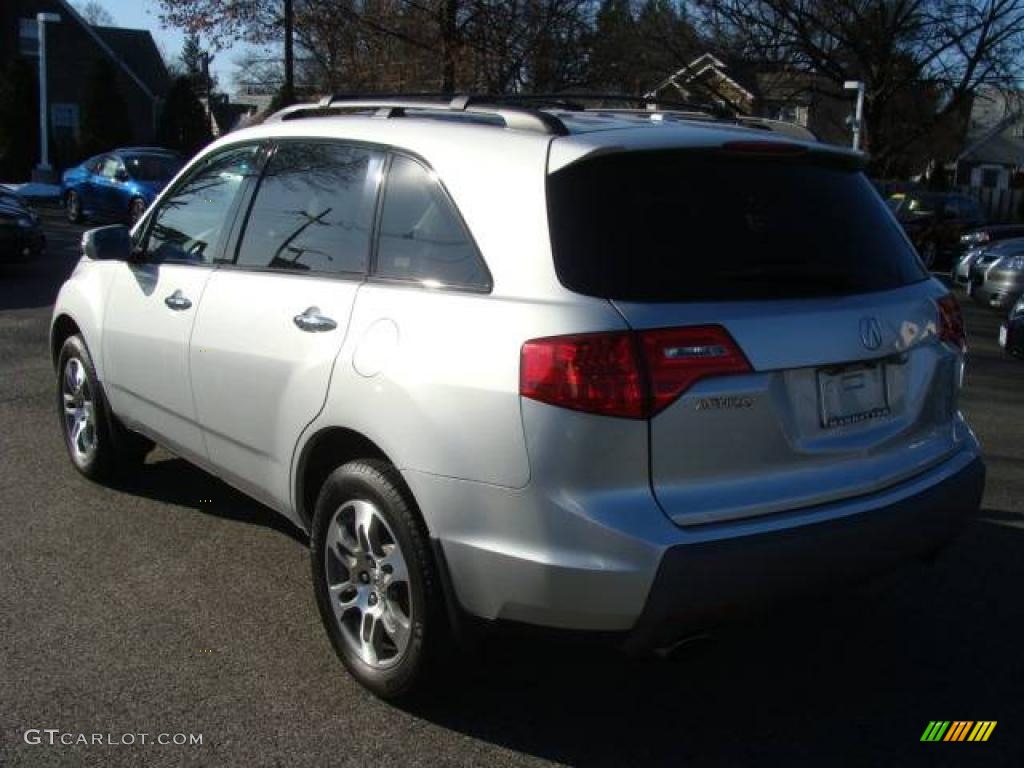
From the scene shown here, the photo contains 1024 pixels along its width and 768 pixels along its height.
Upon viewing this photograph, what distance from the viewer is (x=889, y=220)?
12.4 feet

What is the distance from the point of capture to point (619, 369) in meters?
2.83

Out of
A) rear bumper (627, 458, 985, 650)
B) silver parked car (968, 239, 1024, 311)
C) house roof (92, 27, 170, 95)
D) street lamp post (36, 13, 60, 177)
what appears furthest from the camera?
house roof (92, 27, 170, 95)

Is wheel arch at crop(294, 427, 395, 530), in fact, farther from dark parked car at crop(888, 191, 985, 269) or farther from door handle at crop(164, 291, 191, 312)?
dark parked car at crop(888, 191, 985, 269)

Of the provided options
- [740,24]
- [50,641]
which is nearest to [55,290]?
[50,641]

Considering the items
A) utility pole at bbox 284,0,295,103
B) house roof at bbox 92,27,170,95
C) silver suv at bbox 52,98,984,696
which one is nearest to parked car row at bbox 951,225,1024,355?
silver suv at bbox 52,98,984,696

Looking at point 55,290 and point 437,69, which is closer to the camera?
point 55,290

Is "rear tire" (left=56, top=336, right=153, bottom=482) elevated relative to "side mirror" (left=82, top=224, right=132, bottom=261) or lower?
lower

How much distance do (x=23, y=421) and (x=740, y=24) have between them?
2836cm

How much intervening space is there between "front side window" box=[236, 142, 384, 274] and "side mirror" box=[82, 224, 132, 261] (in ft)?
3.26

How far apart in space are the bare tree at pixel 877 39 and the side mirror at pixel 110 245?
28.5m

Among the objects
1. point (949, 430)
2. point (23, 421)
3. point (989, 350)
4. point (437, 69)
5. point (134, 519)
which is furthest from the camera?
point (437, 69)

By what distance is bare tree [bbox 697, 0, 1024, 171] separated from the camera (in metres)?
31.1

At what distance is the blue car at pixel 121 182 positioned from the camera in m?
21.6

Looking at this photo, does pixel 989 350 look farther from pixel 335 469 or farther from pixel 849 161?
pixel 335 469
